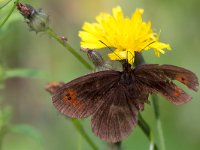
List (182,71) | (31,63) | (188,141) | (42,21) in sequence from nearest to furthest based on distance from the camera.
Result: (182,71) < (42,21) < (188,141) < (31,63)

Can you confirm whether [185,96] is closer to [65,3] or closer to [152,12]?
[152,12]

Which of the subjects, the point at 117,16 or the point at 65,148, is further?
the point at 65,148

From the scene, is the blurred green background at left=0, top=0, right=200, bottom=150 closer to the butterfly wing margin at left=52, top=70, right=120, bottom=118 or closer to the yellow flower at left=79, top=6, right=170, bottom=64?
the yellow flower at left=79, top=6, right=170, bottom=64

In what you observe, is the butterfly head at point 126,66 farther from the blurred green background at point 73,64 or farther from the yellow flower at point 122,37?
the blurred green background at point 73,64

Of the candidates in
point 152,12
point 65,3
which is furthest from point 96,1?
point 152,12

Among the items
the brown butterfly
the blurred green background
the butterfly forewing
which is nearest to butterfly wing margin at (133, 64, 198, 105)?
the brown butterfly

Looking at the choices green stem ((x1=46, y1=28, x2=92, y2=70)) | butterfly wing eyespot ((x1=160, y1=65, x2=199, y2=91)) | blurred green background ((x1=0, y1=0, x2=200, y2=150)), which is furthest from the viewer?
blurred green background ((x1=0, y1=0, x2=200, y2=150))

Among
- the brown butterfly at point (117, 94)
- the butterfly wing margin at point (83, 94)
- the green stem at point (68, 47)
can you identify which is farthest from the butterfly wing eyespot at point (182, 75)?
the green stem at point (68, 47)
